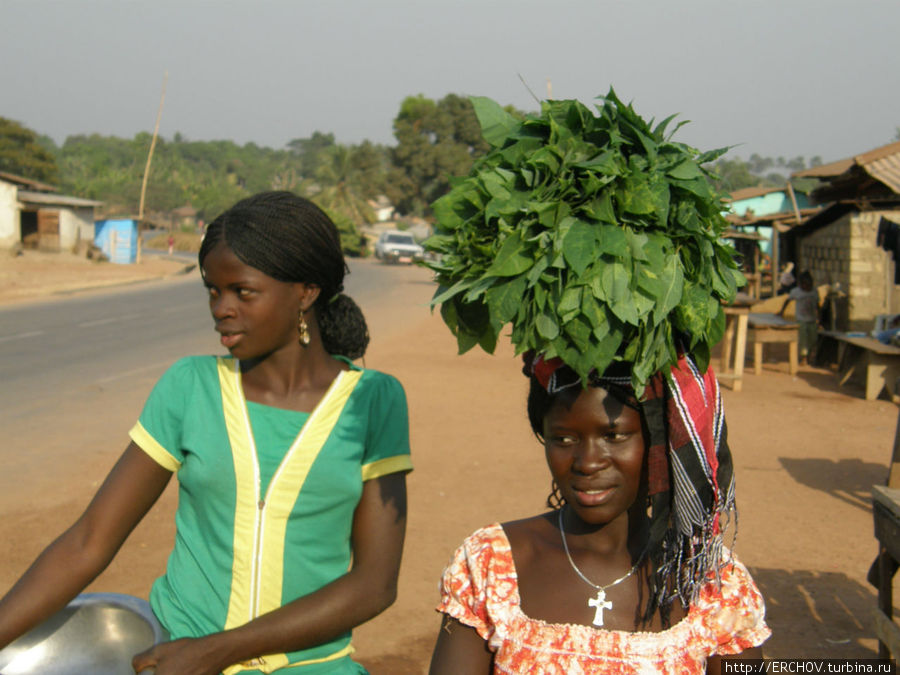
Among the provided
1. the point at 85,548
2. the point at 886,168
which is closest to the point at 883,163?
the point at 886,168

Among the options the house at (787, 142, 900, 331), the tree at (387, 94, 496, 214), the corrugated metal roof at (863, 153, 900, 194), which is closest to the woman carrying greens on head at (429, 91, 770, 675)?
the corrugated metal roof at (863, 153, 900, 194)

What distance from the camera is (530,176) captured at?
1.54 meters

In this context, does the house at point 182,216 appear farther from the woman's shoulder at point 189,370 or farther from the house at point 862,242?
the woman's shoulder at point 189,370

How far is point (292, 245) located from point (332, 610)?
2.70ft

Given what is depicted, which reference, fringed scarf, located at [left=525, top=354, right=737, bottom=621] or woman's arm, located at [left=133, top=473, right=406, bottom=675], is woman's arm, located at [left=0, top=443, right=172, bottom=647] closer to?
woman's arm, located at [left=133, top=473, right=406, bottom=675]

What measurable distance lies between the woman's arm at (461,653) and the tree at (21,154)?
50.3 metres

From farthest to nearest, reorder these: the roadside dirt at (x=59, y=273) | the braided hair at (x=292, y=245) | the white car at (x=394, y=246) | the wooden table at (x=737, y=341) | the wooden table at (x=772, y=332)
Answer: the white car at (x=394, y=246) → the roadside dirt at (x=59, y=273) → the wooden table at (x=772, y=332) → the wooden table at (x=737, y=341) → the braided hair at (x=292, y=245)

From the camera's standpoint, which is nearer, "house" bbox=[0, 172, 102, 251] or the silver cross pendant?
the silver cross pendant

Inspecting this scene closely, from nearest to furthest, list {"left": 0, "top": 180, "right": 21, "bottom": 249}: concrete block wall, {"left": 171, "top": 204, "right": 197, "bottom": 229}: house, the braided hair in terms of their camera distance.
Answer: the braided hair
{"left": 0, "top": 180, "right": 21, "bottom": 249}: concrete block wall
{"left": 171, "top": 204, "right": 197, "bottom": 229}: house

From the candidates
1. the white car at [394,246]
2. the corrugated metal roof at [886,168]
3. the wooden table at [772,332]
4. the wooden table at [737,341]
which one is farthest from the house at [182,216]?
the corrugated metal roof at [886,168]

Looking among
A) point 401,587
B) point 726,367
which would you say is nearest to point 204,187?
point 726,367

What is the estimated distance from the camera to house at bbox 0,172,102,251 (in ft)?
100.0

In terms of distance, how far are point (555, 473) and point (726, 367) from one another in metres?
9.98

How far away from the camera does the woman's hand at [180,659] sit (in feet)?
5.60
